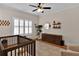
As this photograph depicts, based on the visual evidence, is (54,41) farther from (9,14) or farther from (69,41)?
(9,14)

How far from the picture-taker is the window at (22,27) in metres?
3.35

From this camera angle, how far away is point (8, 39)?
3.44 m

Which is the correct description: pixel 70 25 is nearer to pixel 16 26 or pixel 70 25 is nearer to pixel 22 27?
pixel 22 27

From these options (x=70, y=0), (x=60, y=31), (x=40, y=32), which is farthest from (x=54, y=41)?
(x=70, y=0)

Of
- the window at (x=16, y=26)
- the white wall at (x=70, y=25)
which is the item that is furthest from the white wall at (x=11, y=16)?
the white wall at (x=70, y=25)

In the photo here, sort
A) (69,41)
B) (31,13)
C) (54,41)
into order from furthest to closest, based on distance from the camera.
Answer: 1. (54,41)
2. (69,41)
3. (31,13)

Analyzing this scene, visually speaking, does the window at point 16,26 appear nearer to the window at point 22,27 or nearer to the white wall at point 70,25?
the window at point 22,27

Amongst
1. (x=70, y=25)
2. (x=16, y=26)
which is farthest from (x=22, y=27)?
(x=70, y=25)

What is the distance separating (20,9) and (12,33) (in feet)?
2.72

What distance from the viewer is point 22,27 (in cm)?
335

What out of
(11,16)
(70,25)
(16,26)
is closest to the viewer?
(16,26)

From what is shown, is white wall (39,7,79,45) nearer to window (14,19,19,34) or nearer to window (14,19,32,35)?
window (14,19,32,35)

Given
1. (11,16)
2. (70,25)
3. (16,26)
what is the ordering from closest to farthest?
(16,26) → (11,16) → (70,25)

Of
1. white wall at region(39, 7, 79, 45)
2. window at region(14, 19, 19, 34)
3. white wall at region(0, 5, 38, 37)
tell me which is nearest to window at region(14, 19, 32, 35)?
window at region(14, 19, 19, 34)
